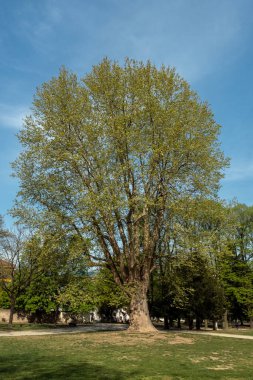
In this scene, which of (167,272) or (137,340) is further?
(167,272)

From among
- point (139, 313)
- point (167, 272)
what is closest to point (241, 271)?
point (167, 272)

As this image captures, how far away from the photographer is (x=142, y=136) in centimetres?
2836

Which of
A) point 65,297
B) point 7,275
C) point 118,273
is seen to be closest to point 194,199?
point 118,273

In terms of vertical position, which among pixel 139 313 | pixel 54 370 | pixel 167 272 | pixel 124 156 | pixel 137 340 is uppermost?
pixel 124 156

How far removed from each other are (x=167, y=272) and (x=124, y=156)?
13.0m

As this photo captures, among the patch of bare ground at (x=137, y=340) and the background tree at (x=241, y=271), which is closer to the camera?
the patch of bare ground at (x=137, y=340)

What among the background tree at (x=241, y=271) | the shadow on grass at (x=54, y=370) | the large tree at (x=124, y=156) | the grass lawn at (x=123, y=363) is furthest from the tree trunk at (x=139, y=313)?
the background tree at (x=241, y=271)

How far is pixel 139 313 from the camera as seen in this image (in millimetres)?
28328

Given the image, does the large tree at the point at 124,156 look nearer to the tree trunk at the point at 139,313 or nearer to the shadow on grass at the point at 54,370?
the tree trunk at the point at 139,313

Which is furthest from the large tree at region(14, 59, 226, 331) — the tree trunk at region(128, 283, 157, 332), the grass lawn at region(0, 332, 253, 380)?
the grass lawn at region(0, 332, 253, 380)

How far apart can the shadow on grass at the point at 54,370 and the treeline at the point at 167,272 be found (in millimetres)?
11657

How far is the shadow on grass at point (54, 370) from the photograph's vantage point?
36.1 feet

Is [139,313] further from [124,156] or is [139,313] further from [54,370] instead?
[54,370]

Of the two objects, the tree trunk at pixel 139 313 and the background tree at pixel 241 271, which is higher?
the background tree at pixel 241 271
